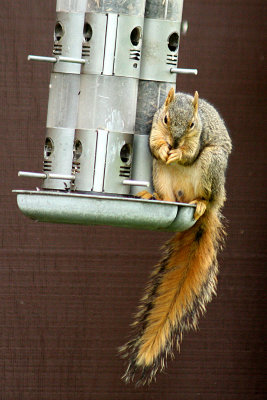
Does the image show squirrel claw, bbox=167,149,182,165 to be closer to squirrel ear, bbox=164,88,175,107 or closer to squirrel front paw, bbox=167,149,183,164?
squirrel front paw, bbox=167,149,183,164

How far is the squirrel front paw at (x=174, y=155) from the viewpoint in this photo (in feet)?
10.2

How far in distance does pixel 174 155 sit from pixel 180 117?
0.15m

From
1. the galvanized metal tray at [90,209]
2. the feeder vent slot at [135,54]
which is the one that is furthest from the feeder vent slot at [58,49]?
the galvanized metal tray at [90,209]

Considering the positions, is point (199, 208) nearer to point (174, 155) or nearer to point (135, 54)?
point (174, 155)

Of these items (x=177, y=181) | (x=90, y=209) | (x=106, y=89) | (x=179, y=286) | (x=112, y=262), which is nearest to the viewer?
(x=90, y=209)

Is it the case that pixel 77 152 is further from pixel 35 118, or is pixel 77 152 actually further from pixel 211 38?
pixel 211 38

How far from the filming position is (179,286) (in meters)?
3.50

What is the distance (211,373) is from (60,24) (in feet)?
5.67

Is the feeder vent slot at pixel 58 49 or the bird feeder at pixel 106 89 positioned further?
the feeder vent slot at pixel 58 49

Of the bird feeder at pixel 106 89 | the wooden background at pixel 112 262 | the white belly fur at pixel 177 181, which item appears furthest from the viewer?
the wooden background at pixel 112 262

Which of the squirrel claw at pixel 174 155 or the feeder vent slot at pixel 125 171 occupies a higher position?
the squirrel claw at pixel 174 155

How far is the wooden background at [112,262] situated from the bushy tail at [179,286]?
0.55m

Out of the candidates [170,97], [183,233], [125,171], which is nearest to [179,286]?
[183,233]

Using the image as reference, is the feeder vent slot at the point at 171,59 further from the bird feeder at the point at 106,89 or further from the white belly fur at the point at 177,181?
the white belly fur at the point at 177,181
